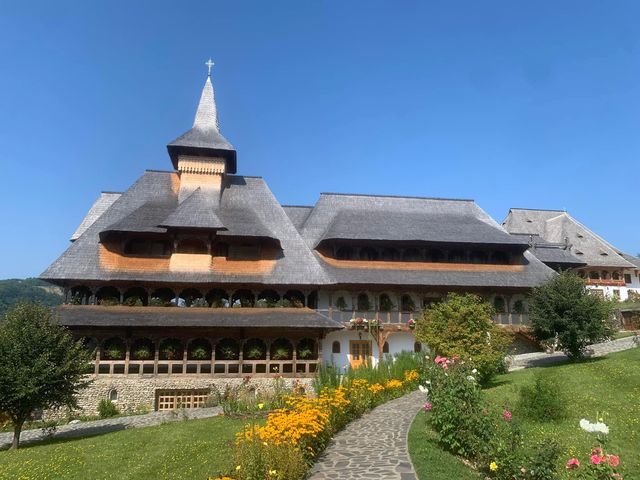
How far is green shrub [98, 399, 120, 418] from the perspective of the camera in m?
20.9

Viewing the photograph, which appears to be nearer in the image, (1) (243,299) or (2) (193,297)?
(2) (193,297)

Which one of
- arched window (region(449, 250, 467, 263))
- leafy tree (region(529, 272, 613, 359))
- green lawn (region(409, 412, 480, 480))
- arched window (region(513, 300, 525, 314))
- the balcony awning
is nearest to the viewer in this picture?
green lawn (region(409, 412, 480, 480))

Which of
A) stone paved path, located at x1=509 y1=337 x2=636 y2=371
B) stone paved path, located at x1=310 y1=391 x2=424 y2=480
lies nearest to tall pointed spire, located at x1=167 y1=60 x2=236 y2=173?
stone paved path, located at x1=310 y1=391 x2=424 y2=480

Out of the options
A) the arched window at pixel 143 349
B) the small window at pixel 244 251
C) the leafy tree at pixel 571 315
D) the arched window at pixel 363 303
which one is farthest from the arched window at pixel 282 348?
the leafy tree at pixel 571 315

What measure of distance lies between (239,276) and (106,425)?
30.3ft

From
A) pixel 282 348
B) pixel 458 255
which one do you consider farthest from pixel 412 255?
pixel 282 348

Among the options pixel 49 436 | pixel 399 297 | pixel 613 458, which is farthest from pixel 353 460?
pixel 399 297

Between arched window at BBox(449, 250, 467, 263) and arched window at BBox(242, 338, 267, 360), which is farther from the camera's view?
arched window at BBox(449, 250, 467, 263)

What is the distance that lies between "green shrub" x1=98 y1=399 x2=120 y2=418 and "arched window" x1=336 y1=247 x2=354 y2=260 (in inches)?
577

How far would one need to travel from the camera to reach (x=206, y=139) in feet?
98.5

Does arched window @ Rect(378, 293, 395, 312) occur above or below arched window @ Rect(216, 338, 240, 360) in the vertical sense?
above

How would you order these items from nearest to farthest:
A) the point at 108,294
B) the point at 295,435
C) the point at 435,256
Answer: the point at 295,435
the point at 108,294
the point at 435,256

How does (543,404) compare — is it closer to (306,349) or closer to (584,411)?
(584,411)

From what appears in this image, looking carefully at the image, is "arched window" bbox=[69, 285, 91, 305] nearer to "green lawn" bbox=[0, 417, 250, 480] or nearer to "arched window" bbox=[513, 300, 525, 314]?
"green lawn" bbox=[0, 417, 250, 480]
